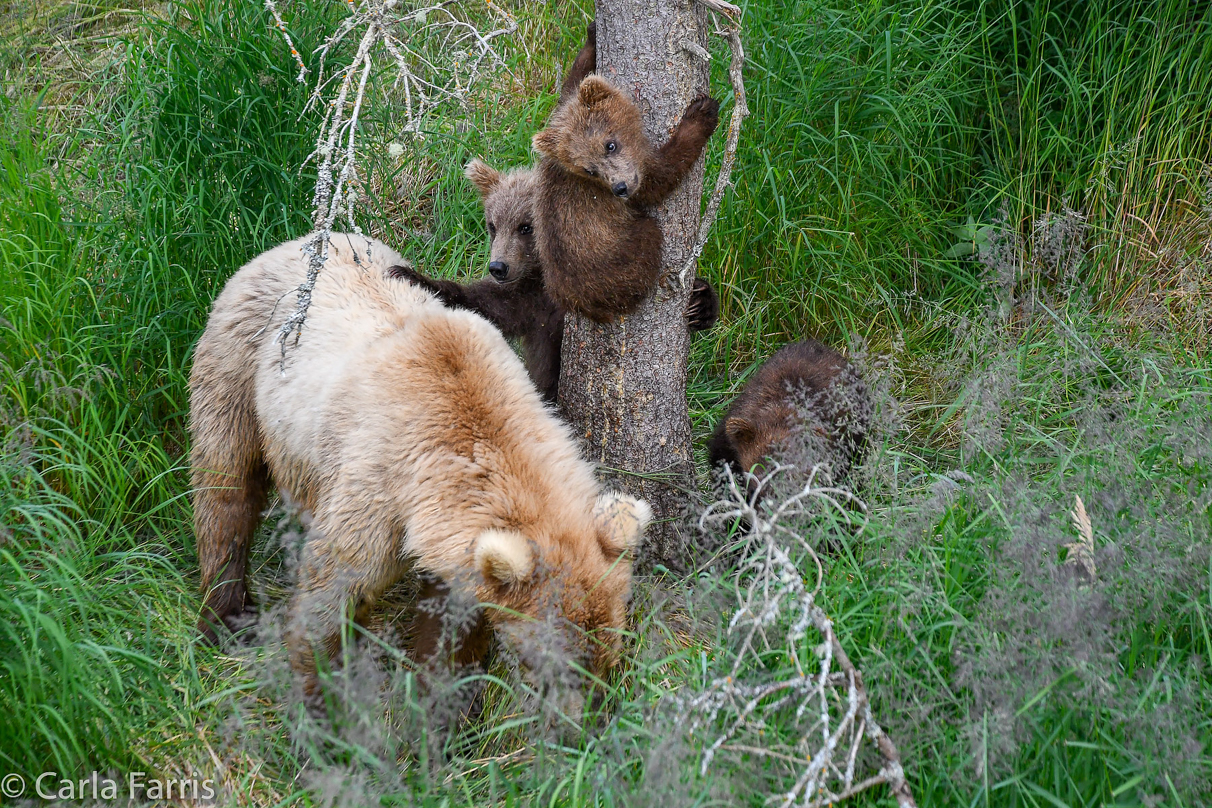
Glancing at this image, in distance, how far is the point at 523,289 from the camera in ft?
16.2

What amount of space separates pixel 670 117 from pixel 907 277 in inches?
91.2

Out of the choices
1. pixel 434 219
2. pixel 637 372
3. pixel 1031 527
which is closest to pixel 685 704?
pixel 1031 527

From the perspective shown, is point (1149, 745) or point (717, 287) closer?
point (1149, 745)

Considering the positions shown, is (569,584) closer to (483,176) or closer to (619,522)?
(619,522)

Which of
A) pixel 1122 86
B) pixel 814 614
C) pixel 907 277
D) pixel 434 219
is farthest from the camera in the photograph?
pixel 434 219

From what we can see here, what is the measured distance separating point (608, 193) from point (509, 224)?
101cm

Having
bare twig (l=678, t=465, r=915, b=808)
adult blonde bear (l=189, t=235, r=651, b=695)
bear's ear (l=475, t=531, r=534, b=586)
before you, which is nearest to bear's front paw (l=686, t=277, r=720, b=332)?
adult blonde bear (l=189, t=235, r=651, b=695)

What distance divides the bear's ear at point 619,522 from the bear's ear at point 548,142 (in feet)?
5.47

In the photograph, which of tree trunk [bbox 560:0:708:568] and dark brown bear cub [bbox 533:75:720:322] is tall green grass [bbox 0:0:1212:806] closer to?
tree trunk [bbox 560:0:708:568]

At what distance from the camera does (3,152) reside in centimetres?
492

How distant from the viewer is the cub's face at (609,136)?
12.6 ft

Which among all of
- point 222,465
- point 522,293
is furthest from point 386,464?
point 522,293

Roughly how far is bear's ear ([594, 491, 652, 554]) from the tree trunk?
93 centimetres

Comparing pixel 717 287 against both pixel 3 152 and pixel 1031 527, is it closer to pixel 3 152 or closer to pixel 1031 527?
pixel 1031 527
